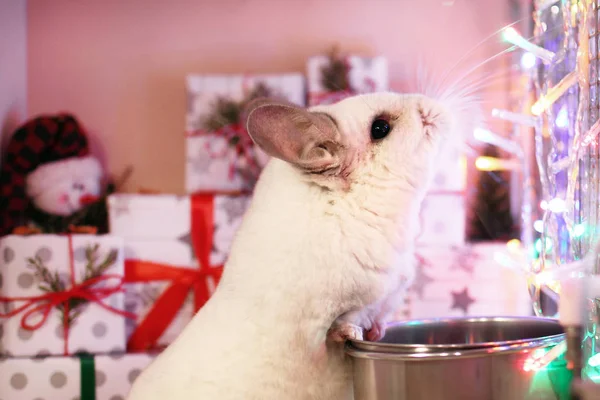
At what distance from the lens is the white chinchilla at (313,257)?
109 centimetres

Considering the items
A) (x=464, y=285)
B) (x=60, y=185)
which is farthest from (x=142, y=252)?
(x=464, y=285)

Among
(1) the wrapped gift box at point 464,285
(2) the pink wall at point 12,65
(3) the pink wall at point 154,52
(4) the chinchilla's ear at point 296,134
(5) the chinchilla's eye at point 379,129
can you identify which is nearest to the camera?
(4) the chinchilla's ear at point 296,134

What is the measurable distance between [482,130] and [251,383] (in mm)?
652

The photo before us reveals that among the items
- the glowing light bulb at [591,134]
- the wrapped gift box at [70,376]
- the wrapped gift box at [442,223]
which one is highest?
the glowing light bulb at [591,134]

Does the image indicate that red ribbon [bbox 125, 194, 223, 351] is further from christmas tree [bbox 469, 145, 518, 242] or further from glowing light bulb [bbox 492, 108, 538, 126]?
glowing light bulb [bbox 492, 108, 538, 126]

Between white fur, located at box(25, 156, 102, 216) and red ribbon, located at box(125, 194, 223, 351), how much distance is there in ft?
0.98

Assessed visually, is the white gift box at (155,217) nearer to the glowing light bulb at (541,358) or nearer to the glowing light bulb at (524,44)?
the glowing light bulb at (524,44)

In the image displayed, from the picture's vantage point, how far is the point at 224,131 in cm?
212

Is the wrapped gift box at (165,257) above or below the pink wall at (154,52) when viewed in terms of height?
below

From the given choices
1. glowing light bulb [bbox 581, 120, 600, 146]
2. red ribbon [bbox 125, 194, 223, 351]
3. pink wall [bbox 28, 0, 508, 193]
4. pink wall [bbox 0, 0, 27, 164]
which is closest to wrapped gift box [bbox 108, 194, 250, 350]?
red ribbon [bbox 125, 194, 223, 351]

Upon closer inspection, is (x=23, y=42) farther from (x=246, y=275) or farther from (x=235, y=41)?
(x=246, y=275)

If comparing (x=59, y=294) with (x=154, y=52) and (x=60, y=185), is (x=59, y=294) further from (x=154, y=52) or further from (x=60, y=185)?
(x=154, y=52)

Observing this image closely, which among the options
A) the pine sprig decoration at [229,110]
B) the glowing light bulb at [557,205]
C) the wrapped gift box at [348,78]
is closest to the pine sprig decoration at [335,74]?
the wrapped gift box at [348,78]

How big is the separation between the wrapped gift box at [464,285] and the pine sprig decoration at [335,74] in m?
0.56
